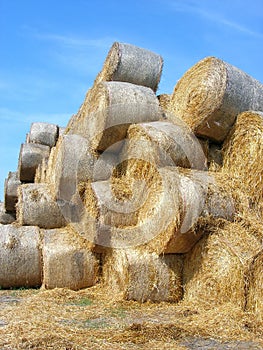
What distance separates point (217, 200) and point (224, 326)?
1257mm

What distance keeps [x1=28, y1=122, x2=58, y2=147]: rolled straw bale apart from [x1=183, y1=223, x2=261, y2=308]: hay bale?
468 centimetres

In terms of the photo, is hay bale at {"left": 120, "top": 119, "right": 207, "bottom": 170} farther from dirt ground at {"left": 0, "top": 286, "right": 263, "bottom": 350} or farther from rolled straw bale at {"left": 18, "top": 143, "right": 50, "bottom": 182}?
rolled straw bale at {"left": 18, "top": 143, "right": 50, "bottom": 182}

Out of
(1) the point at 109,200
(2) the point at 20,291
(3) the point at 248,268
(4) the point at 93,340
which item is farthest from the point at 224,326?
(2) the point at 20,291

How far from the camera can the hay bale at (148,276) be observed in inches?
179

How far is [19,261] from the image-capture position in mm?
5328

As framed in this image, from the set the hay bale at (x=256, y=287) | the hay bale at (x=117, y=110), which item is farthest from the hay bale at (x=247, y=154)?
the hay bale at (x=256, y=287)

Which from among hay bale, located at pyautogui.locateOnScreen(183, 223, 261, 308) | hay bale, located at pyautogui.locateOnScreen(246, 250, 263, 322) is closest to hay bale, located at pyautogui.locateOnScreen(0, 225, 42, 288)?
hay bale, located at pyautogui.locateOnScreen(183, 223, 261, 308)

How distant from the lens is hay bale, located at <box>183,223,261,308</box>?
163 inches

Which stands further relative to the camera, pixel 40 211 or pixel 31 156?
pixel 31 156

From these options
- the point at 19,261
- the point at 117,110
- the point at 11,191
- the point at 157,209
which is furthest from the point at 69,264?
the point at 11,191

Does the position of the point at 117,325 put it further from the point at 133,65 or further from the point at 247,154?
the point at 133,65

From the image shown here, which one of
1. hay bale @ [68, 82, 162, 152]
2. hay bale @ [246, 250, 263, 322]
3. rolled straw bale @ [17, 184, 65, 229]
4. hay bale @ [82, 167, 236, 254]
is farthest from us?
rolled straw bale @ [17, 184, 65, 229]

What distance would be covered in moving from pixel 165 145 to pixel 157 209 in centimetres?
61

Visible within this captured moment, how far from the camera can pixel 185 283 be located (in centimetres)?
475
